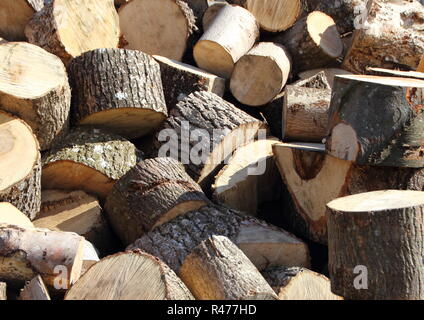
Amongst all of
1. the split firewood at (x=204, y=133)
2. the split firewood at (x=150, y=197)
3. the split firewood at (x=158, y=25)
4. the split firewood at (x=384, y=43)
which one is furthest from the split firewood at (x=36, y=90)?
the split firewood at (x=384, y=43)

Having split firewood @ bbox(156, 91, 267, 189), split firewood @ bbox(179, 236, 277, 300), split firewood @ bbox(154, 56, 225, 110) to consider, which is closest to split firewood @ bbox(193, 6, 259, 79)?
split firewood @ bbox(154, 56, 225, 110)

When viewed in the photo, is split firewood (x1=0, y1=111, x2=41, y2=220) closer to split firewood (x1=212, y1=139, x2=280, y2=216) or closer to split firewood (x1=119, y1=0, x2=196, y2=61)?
split firewood (x1=212, y1=139, x2=280, y2=216)

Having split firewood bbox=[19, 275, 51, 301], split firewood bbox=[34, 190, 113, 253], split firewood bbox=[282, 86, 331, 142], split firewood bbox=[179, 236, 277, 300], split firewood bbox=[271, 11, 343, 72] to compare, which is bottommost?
split firewood bbox=[34, 190, 113, 253]

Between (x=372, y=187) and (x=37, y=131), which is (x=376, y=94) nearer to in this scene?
(x=372, y=187)

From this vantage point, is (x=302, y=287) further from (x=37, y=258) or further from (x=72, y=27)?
(x=72, y=27)

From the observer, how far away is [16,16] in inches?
203

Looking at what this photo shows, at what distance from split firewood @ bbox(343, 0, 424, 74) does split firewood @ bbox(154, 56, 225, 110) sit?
1105mm

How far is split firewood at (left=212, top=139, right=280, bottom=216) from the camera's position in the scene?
4301mm

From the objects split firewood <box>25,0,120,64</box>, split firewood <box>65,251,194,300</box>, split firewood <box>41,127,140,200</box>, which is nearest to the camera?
split firewood <box>65,251,194,300</box>

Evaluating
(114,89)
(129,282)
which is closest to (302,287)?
(129,282)

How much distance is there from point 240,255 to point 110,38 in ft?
8.01

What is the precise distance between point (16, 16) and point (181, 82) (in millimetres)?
1339
